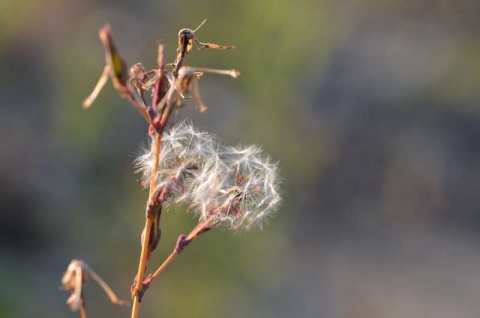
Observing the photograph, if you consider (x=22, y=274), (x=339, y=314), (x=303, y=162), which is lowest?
(x=22, y=274)

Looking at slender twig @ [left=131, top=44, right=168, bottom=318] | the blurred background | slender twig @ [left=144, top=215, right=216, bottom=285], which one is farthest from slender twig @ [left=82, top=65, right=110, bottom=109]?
the blurred background

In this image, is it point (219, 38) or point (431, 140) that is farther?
point (431, 140)

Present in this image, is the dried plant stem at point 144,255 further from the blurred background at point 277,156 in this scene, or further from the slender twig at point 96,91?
the blurred background at point 277,156

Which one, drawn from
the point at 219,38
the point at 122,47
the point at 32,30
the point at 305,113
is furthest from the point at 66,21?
the point at 305,113

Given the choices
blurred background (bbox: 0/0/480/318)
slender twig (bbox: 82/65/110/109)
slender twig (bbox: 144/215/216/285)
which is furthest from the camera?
blurred background (bbox: 0/0/480/318)

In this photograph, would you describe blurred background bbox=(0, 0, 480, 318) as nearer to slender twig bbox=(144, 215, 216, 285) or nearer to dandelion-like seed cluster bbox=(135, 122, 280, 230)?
Result: dandelion-like seed cluster bbox=(135, 122, 280, 230)

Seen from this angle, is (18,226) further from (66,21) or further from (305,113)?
(305,113)

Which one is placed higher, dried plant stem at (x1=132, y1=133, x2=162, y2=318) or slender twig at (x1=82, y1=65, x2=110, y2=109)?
slender twig at (x1=82, y1=65, x2=110, y2=109)
